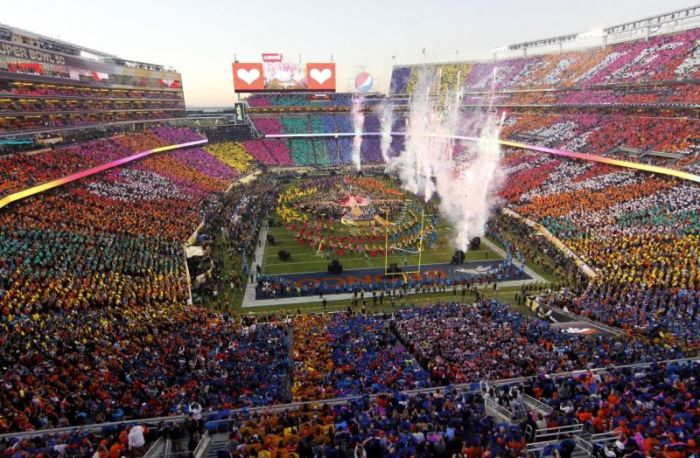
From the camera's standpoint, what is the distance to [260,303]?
23062mm

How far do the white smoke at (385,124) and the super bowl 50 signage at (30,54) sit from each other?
43.3 m

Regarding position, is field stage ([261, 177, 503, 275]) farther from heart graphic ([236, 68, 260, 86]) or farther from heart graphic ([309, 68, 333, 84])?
heart graphic ([309, 68, 333, 84])

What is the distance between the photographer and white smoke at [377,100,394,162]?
72438mm

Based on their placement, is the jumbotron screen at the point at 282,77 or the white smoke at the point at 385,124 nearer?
the jumbotron screen at the point at 282,77

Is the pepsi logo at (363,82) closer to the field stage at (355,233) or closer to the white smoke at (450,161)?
the white smoke at (450,161)

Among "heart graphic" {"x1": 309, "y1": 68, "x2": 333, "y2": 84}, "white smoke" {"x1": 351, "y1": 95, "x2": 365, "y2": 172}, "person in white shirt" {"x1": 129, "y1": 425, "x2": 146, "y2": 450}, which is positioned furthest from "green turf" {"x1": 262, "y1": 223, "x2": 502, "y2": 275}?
"heart graphic" {"x1": 309, "y1": 68, "x2": 333, "y2": 84}

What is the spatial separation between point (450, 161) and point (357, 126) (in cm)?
2163

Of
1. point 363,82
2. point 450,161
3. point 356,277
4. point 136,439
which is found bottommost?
point 356,277

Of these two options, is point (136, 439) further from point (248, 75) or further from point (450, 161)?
point (248, 75)

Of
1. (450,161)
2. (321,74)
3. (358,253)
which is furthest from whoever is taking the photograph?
(321,74)

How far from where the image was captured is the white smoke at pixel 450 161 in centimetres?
3919

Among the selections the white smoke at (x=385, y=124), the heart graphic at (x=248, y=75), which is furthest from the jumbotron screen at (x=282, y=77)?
the white smoke at (x=385, y=124)

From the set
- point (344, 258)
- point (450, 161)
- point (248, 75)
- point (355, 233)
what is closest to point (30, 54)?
point (248, 75)

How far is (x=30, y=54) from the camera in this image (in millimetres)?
41438
